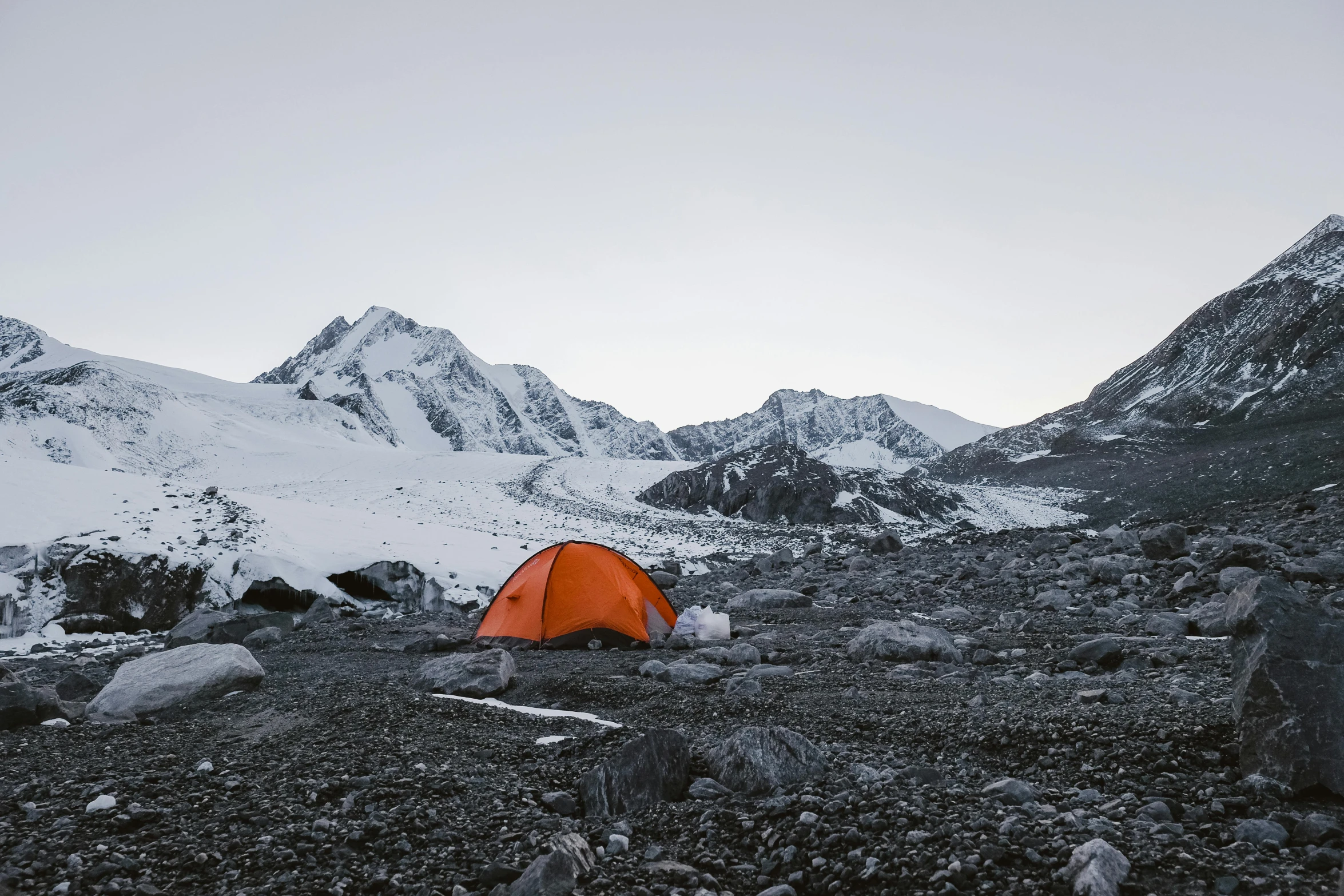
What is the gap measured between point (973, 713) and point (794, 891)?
272 centimetres

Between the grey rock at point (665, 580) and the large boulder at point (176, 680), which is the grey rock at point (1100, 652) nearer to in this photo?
the large boulder at point (176, 680)

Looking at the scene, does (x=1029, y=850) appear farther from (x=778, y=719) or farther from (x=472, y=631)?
(x=472, y=631)

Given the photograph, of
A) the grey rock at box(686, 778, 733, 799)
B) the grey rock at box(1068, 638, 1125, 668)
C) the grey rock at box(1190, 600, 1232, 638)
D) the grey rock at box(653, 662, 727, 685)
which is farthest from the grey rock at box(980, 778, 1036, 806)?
the grey rock at box(1190, 600, 1232, 638)

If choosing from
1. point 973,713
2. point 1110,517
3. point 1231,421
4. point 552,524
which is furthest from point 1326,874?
point 1231,421

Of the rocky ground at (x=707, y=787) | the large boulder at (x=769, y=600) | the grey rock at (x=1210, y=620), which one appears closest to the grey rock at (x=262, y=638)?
the rocky ground at (x=707, y=787)

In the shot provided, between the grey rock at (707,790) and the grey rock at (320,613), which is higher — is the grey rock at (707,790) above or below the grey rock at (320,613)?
above

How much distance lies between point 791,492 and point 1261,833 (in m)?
32.6

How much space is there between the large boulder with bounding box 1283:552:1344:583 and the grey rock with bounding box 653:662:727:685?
27.5 ft

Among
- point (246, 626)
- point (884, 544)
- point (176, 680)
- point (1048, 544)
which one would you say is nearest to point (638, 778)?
point (176, 680)

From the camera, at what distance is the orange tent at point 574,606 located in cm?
1019

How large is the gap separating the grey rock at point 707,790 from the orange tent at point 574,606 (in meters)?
5.98

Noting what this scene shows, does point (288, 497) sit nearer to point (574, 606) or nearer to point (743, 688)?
point (574, 606)

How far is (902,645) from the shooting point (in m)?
8.20

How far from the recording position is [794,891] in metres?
3.04
